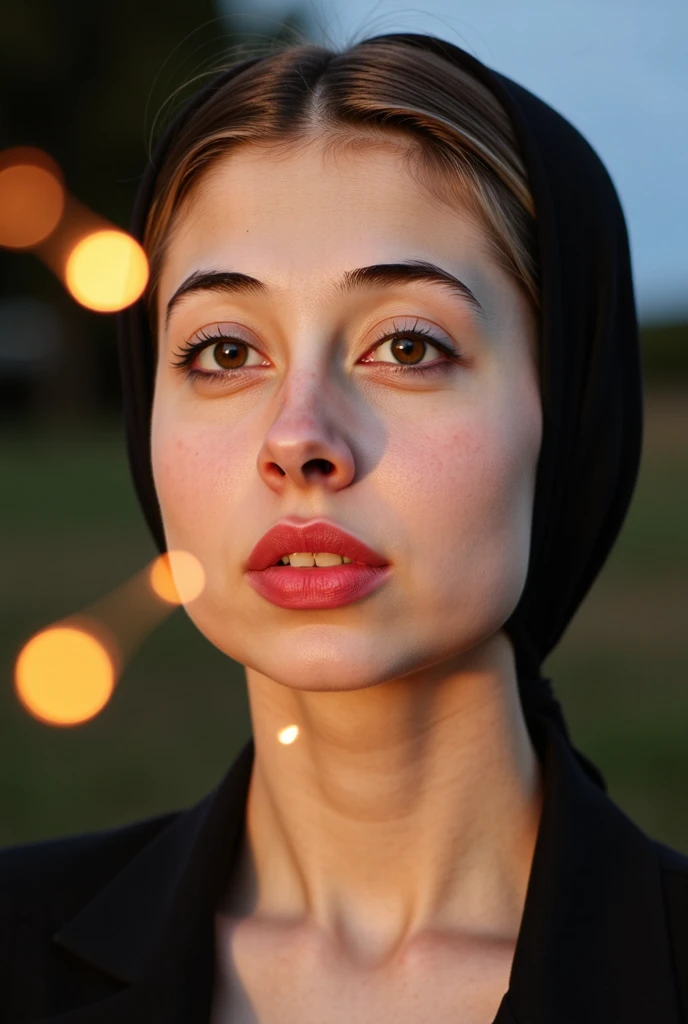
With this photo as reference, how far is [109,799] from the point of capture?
30.4ft

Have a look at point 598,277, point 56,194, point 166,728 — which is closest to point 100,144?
point 56,194

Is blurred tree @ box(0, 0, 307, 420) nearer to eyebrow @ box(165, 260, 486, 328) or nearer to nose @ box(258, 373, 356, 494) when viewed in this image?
eyebrow @ box(165, 260, 486, 328)

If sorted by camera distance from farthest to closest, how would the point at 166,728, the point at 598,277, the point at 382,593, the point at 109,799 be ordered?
the point at 166,728, the point at 109,799, the point at 598,277, the point at 382,593

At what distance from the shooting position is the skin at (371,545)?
272 centimetres

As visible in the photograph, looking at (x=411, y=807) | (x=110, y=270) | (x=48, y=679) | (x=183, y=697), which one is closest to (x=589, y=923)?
(x=411, y=807)

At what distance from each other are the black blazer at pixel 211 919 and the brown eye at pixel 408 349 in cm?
96

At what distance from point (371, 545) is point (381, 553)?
3 centimetres

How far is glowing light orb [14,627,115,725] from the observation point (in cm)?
1131

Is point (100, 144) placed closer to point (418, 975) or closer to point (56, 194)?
point (56, 194)

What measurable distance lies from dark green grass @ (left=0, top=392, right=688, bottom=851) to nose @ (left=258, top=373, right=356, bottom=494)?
5979 mm

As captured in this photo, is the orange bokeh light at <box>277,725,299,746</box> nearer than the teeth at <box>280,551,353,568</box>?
No

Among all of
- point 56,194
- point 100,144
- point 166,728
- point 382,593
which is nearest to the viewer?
point 382,593

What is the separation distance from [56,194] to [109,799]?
105 ft

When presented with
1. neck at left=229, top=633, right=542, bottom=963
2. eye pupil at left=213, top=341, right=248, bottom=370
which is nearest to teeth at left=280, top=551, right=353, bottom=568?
neck at left=229, top=633, right=542, bottom=963
